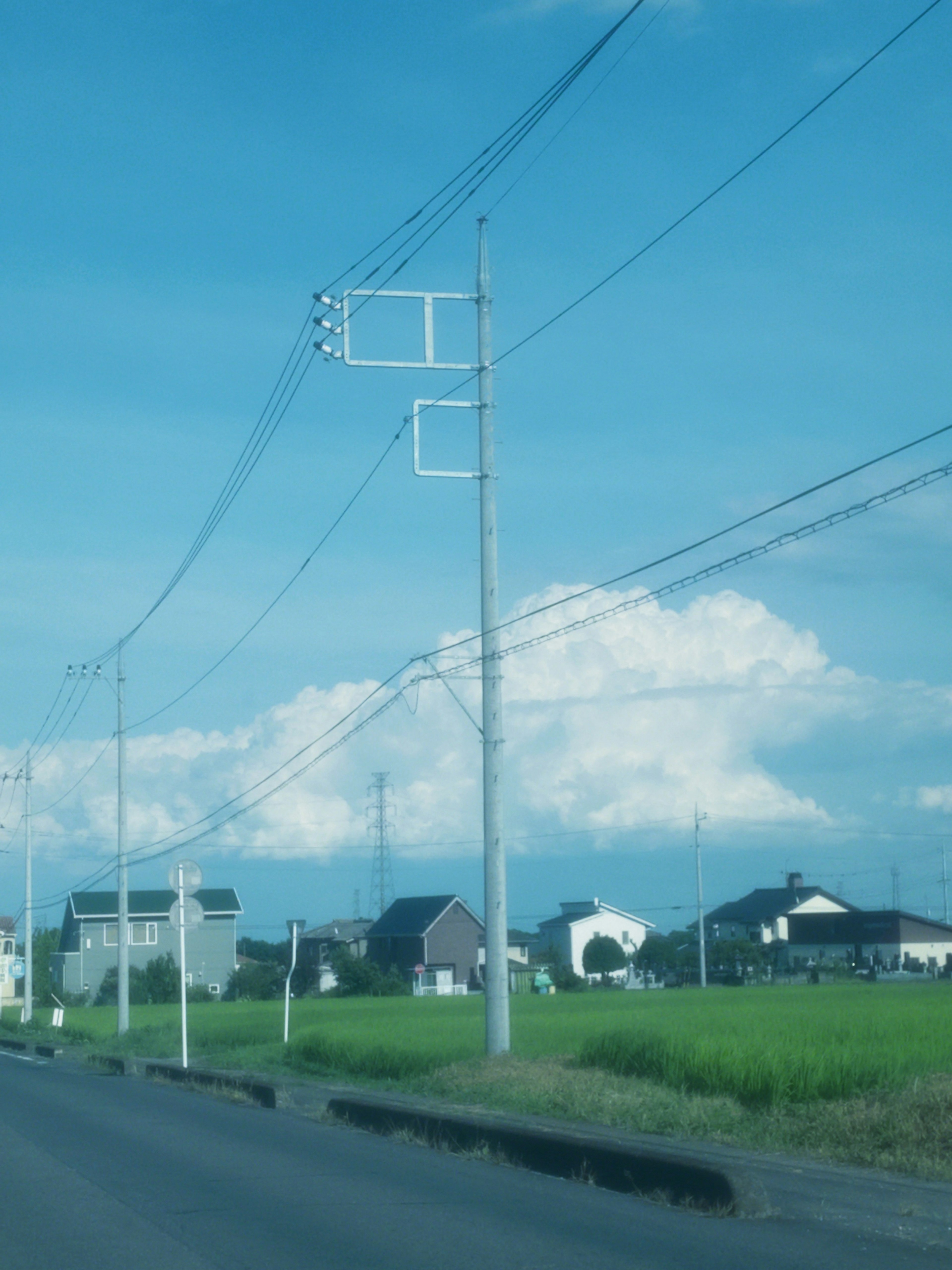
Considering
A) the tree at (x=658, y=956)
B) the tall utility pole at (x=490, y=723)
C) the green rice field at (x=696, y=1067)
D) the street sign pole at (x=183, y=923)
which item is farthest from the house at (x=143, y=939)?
the tall utility pole at (x=490, y=723)

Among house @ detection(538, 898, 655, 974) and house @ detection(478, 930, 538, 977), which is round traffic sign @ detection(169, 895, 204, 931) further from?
house @ detection(538, 898, 655, 974)

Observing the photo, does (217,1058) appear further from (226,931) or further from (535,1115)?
(226,931)

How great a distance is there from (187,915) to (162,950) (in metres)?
59.4

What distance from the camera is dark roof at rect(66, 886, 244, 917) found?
8481 cm

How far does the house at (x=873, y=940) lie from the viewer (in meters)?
90.1

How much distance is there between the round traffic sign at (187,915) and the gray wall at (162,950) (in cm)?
5857

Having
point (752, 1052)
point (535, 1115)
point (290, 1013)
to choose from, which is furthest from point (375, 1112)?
point (290, 1013)

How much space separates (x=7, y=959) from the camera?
69.0 m

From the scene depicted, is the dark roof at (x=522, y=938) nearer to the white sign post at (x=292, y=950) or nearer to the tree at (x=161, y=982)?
the tree at (x=161, y=982)

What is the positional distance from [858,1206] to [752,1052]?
6093 millimetres

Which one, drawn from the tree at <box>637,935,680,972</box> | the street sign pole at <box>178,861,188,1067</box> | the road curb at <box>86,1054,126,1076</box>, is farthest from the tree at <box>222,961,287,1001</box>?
the street sign pole at <box>178,861,188,1067</box>

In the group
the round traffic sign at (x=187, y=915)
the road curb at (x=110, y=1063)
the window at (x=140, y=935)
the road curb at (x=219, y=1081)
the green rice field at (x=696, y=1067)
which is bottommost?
the window at (x=140, y=935)

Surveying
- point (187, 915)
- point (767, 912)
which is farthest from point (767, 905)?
point (187, 915)

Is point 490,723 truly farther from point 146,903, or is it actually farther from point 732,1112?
point 146,903
